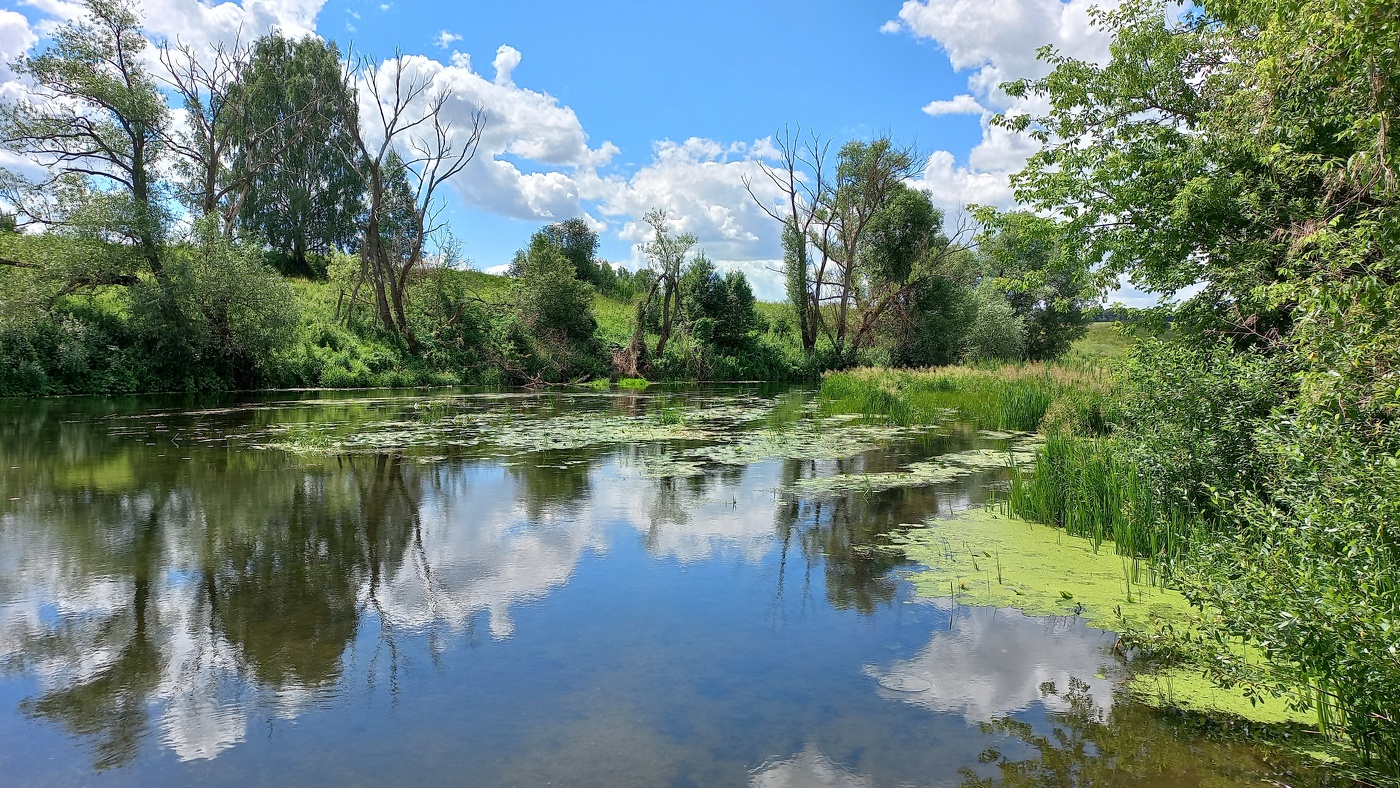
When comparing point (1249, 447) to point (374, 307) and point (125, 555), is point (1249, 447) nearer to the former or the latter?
point (125, 555)

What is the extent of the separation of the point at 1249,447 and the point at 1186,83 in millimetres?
9504

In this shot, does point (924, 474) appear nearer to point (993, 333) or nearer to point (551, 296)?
point (551, 296)

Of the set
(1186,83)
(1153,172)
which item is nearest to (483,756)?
(1153,172)

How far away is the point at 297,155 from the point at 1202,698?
46.1 meters

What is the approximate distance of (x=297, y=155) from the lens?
39.2 meters

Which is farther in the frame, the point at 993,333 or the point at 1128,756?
the point at 993,333

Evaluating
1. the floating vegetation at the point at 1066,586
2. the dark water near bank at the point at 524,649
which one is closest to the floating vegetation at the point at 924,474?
the dark water near bank at the point at 524,649

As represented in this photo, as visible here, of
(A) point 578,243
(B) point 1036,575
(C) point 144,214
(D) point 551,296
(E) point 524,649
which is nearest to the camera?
(E) point 524,649

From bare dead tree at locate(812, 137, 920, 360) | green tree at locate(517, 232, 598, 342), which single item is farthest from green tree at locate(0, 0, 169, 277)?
bare dead tree at locate(812, 137, 920, 360)

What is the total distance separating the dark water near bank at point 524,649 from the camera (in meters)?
3.00

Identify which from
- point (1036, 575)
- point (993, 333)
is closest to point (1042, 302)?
point (993, 333)

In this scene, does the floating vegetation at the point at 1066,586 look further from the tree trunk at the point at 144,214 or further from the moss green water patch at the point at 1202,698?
the tree trunk at the point at 144,214

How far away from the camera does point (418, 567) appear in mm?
5609

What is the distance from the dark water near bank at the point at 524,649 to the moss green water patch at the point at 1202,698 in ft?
0.52
